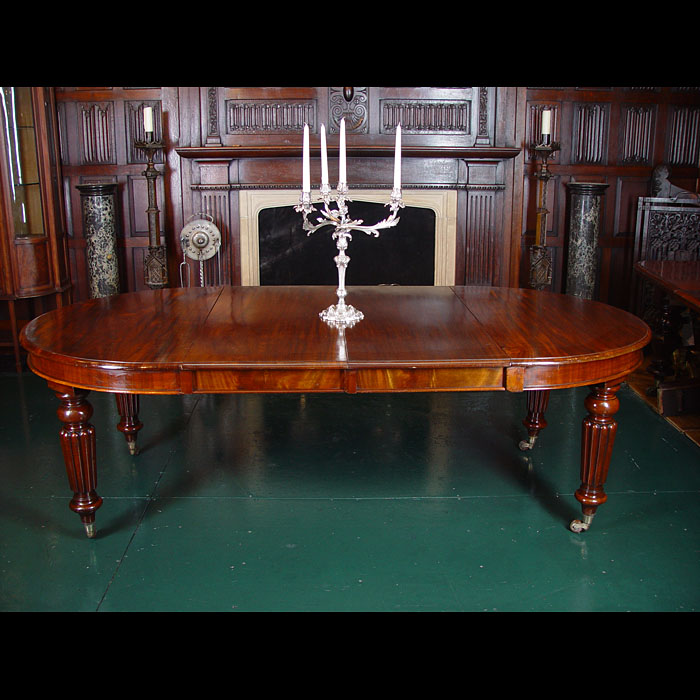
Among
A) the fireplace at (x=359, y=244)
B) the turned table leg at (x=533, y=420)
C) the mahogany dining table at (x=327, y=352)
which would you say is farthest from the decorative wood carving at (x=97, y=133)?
the turned table leg at (x=533, y=420)

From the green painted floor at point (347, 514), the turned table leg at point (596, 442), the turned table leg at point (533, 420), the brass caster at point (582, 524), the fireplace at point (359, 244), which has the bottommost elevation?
the green painted floor at point (347, 514)

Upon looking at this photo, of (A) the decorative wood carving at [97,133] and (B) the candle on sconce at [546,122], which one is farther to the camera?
(A) the decorative wood carving at [97,133]

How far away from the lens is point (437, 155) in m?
5.13

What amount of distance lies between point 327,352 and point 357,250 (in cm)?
303

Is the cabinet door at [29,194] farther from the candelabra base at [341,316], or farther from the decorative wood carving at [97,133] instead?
the candelabra base at [341,316]

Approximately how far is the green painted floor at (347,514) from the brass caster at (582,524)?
29mm

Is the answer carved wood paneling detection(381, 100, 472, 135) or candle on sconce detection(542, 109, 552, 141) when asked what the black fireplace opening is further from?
candle on sconce detection(542, 109, 552, 141)

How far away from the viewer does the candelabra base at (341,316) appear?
9.60 ft

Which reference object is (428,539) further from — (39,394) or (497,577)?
(39,394)

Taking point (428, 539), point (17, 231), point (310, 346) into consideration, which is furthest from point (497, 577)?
point (17, 231)

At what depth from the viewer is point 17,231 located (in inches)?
191

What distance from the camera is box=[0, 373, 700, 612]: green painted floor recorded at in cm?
247

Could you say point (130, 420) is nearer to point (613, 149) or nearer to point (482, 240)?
point (482, 240)

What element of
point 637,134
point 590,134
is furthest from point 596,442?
point 637,134
